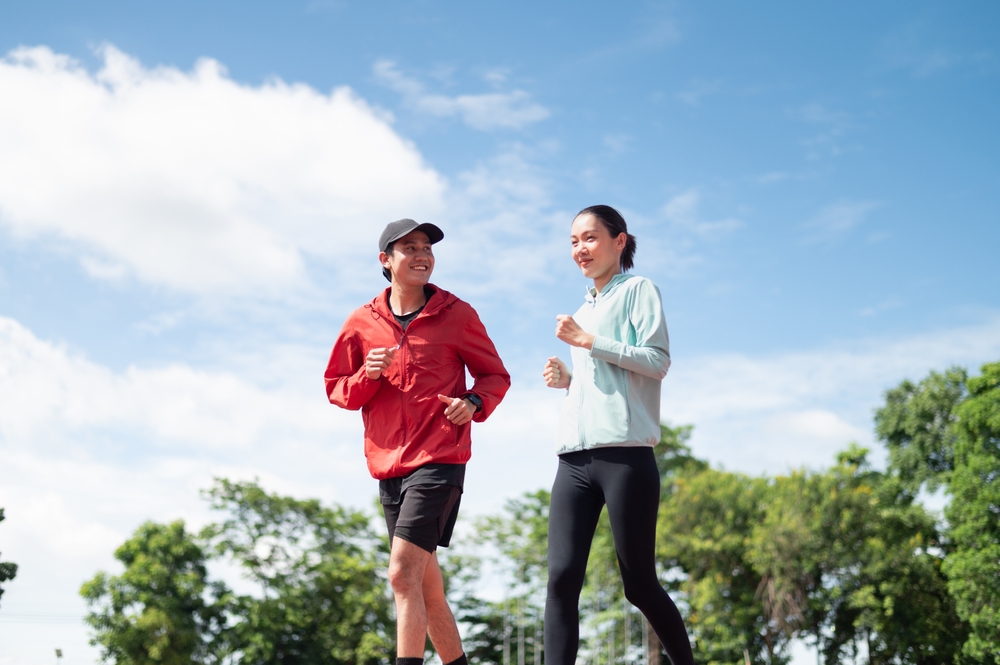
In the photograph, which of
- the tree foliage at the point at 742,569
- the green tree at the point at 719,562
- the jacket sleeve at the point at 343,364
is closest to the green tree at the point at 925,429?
the tree foliage at the point at 742,569

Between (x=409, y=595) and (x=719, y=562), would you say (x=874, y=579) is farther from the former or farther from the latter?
(x=409, y=595)

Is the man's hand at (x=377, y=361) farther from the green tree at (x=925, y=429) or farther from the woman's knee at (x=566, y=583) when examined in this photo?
the green tree at (x=925, y=429)

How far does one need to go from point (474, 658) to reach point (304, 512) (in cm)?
1199

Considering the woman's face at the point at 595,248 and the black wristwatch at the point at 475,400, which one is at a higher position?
the woman's face at the point at 595,248

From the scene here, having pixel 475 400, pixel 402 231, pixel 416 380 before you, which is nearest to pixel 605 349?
pixel 475 400

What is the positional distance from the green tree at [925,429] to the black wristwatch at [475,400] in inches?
1427

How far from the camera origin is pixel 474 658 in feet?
146

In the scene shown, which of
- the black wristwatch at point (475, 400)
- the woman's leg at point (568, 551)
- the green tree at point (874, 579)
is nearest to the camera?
the woman's leg at point (568, 551)

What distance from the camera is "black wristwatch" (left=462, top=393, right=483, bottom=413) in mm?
4844

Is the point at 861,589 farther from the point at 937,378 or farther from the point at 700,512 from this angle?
the point at 937,378

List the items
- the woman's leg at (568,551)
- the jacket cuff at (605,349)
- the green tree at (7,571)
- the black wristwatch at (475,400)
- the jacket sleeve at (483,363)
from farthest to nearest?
the green tree at (7,571) < the jacket sleeve at (483,363) < the black wristwatch at (475,400) < the jacket cuff at (605,349) < the woman's leg at (568,551)

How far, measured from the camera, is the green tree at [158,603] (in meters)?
35.0

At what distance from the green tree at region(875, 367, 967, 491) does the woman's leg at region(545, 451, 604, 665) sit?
119 ft

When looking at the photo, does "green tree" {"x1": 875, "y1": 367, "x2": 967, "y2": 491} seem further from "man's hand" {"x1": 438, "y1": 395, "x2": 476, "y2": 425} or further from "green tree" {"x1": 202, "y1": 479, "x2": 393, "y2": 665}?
"man's hand" {"x1": 438, "y1": 395, "x2": 476, "y2": 425}
